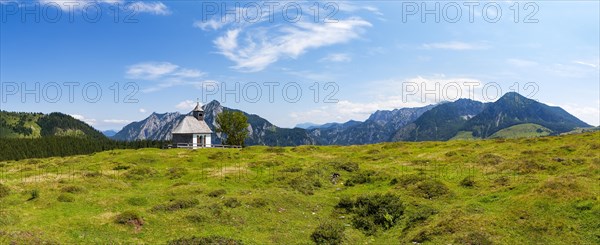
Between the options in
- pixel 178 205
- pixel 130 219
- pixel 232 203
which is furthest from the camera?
pixel 232 203

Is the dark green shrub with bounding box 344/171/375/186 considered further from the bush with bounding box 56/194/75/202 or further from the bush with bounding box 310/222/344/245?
the bush with bounding box 56/194/75/202

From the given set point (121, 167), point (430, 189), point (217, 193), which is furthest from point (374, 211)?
point (121, 167)

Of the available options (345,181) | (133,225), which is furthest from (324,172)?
(133,225)

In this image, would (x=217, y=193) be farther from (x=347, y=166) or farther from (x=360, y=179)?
(x=347, y=166)

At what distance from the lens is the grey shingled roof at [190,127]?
335 feet

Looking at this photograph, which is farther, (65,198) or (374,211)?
(65,198)

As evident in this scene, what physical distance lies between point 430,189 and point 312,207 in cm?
1043

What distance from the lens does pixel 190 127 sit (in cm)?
10362

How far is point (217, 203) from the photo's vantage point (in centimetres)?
2883

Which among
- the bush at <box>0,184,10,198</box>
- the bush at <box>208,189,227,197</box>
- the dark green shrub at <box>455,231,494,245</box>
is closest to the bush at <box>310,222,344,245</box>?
the dark green shrub at <box>455,231,494,245</box>

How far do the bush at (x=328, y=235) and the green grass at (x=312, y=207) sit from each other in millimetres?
76

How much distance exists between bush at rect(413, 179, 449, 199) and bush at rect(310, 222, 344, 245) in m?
10.8

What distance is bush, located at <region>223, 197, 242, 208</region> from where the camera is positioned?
28.2m

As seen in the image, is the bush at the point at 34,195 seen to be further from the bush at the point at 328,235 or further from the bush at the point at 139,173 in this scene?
the bush at the point at 328,235
